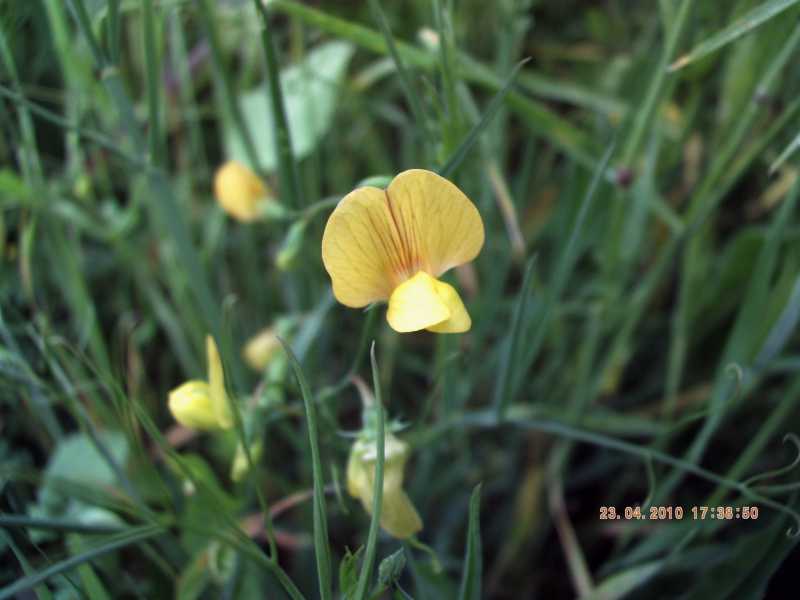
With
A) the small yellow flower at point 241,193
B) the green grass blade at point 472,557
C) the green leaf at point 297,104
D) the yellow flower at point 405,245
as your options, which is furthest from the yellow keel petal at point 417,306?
the green leaf at point 297,104

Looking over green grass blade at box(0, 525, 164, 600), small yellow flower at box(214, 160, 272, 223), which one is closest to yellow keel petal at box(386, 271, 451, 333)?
green grass blade at box(0, 525, 164, 600)

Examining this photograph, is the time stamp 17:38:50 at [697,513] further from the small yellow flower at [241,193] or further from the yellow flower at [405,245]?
the small yellow flower at [241,193]

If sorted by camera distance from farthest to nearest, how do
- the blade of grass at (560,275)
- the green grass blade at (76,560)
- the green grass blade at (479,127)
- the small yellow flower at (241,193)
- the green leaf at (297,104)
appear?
the green leaf at (297,104) < the small yellow flower at (241,193) < the blade of grass at (560,275) < the green grass blade at (479,127) < the green grass blade at (76,560)

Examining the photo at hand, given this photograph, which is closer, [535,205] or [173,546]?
[173,546]

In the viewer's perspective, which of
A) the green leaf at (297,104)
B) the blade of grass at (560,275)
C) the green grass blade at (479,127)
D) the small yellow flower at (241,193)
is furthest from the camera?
the green leaf at (297,104)

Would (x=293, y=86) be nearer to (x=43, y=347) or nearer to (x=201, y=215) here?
(x=201, y=215)

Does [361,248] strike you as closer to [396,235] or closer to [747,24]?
[396,235]

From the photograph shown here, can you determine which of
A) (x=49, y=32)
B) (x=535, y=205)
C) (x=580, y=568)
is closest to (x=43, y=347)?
(x=49, y=32)

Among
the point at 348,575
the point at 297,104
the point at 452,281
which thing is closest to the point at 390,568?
the point at 348,575
